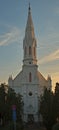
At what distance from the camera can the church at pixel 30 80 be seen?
371 ft

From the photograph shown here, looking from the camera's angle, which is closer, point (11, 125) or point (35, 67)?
point (11, 125)

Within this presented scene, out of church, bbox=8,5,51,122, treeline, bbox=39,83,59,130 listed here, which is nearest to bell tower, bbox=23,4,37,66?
church, bbox=8,5,51,122

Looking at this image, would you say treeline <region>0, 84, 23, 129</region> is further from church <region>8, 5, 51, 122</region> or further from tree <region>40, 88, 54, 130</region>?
church <region>8, 5, 51, 122</region>

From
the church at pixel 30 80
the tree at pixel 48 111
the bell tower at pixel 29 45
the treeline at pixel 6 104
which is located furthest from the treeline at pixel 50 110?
the bell tower at pixel 29 45

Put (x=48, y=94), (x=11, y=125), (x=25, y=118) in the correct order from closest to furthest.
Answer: (x=11, y=125), (x=48, y=94), (x=25, y=118)

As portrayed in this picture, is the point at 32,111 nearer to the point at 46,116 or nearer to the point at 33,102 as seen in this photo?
the point at 33,102

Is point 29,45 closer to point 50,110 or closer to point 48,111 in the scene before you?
point 50,110

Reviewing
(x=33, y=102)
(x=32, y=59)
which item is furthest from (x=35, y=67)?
(x=33, y=102)

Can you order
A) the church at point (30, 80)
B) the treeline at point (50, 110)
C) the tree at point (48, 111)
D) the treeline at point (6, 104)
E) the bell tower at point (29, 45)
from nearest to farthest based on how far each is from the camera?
the tree at point (48, 111)
the treeline at point (50, 110)
the treeline at point (6, 104)
the church at point (30, 80)
the bell tower at point (29, 45)

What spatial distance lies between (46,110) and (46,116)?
130 centimetres

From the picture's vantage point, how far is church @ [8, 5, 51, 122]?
4454 inches

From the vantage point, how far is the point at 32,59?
115250mm

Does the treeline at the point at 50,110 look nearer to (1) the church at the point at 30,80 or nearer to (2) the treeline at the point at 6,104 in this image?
(2) the treeline at the point at 6,104

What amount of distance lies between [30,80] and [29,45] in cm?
953
